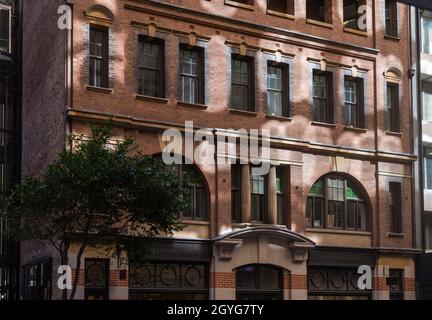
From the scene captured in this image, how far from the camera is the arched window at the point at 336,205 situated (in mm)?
29828

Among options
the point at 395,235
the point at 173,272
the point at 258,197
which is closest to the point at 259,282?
the point at 258,197

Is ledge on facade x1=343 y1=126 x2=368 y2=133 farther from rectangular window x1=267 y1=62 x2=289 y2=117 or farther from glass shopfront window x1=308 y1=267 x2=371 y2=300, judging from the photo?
glass shopfront window x1=308 y1=267 x2=371 y2=300

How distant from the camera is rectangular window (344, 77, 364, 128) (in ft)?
104

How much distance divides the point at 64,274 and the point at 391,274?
1435 cm

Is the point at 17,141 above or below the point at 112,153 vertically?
above

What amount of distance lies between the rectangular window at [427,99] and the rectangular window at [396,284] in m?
7.22

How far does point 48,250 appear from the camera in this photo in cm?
2533

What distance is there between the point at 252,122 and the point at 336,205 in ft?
16.2

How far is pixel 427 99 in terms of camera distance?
1357 inches

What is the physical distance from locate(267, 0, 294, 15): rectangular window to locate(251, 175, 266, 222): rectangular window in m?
6.95

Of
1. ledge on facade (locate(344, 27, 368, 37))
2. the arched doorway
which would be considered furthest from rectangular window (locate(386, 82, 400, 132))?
the arched doorway
